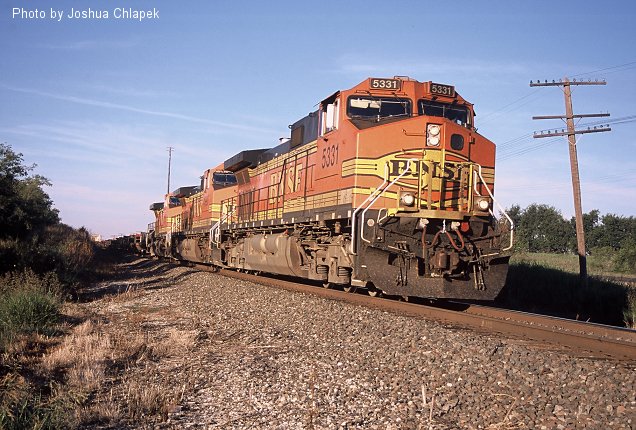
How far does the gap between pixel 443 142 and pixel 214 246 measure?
13.9 metres

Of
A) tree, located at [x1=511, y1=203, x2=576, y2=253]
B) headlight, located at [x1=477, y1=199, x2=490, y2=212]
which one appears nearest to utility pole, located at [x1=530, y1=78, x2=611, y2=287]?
headlight, located at [x1=477, y1=199, x2=490, y2=212]

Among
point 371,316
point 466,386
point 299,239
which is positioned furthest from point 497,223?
point 466,386

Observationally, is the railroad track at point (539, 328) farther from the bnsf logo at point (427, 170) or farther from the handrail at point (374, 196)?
the bnsf logo at point (427, 170)

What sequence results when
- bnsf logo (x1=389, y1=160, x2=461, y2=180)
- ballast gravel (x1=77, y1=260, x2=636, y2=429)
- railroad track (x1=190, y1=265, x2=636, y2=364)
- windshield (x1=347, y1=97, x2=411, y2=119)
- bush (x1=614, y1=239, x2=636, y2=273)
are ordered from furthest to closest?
bush (x1=614, y1=239, x2=636, y2=273), windshield (x1=347, y1=97, x2=411, y2=119), bnsf logo (x1=389, y1=160, x2=461, y2=180), railroad track (x1=190, y1=265, x2=636, y2=364), ballast gravel (x1=77, y1=260, x2=636, y2=429)

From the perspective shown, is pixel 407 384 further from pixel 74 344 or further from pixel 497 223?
pixel 497 223

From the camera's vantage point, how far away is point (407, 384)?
17.4 ft

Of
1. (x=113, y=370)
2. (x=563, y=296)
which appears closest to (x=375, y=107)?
(x=113, y=370)

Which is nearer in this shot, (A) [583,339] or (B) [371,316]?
(A) [583,339]

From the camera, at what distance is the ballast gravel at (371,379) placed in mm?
4480

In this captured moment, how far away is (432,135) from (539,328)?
4211mm

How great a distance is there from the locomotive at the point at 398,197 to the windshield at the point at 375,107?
0.02m

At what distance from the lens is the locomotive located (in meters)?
9.90

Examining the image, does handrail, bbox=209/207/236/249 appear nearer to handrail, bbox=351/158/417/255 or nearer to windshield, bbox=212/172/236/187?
windshield, bbox=212/172/236/187

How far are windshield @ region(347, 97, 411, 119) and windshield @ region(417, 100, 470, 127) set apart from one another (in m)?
0.34
